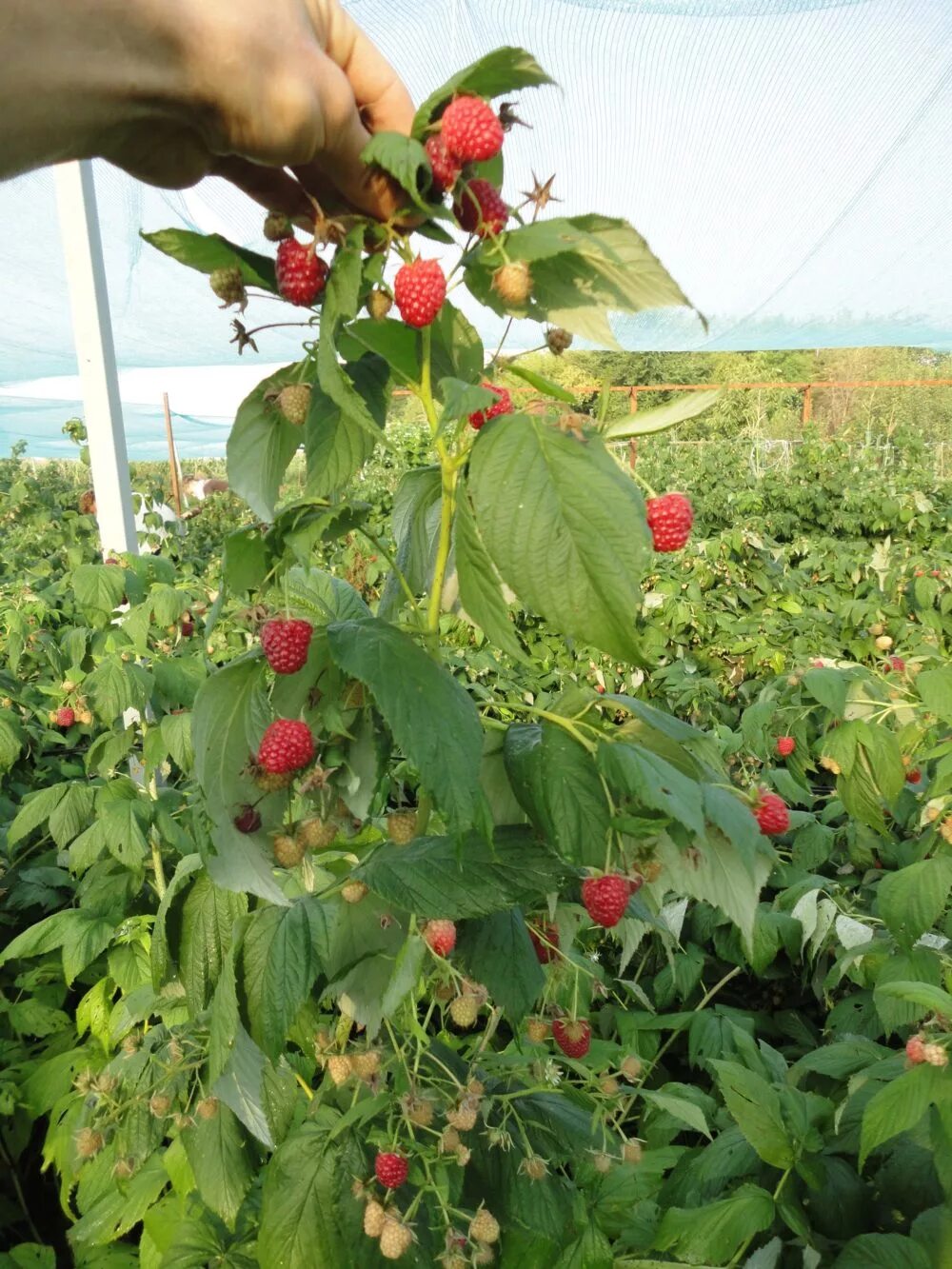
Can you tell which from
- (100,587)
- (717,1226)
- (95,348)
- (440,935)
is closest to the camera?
(440,935)

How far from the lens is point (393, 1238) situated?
90 centimetres

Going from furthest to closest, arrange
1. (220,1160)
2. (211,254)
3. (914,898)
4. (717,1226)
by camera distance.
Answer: (914,898)
(717,1226)
(220,1160)
(211,254)

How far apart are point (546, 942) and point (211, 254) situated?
69 centimetres

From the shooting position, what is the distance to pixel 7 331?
5.45 metres

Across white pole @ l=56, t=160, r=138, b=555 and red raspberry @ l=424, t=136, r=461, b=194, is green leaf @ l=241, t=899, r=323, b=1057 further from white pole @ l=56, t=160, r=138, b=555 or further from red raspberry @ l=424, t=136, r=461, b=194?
white pole @ l=56, t=160, r=138, b=555

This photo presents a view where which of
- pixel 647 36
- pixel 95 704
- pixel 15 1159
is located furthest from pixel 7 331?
pixel 15 1159

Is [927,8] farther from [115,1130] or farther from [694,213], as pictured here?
[115,1130]

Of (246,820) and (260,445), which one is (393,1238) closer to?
(246,820)

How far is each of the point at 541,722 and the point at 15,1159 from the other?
67.7 inches

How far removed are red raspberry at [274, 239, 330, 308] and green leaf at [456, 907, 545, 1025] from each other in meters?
0.58

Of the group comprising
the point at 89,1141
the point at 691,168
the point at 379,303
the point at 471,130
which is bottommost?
the point at 89,1141

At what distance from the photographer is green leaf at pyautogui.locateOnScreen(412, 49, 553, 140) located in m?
0.65

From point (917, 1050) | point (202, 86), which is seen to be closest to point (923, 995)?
point (917, 1050)

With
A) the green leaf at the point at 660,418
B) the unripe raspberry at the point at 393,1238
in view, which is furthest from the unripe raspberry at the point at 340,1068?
the green leaf at the point at 660,418
